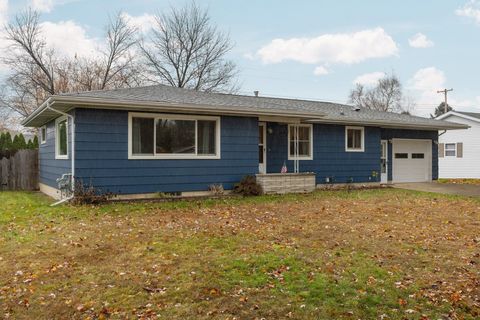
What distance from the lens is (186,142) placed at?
1090 cm

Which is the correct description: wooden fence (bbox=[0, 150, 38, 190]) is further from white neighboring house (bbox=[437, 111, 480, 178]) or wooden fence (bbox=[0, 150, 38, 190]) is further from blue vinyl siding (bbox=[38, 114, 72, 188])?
white neighboring house (bbox=[437, 111, 480, 178])

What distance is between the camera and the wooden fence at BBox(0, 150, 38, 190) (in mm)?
14094

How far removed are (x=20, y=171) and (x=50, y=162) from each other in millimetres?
2814

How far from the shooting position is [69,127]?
1014 centimetres

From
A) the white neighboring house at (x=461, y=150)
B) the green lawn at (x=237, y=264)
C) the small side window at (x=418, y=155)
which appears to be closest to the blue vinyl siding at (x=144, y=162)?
the green lawn at (x=237, y=264)

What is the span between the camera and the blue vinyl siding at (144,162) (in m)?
9.62

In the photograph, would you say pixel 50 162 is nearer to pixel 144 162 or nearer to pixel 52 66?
pixel 144 162

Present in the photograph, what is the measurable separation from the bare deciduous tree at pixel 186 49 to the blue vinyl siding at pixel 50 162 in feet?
52.1

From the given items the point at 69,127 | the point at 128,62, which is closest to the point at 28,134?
the point at 128,62

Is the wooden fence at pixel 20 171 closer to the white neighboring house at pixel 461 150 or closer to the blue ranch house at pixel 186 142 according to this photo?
the blue ranch house at pixel 186 142

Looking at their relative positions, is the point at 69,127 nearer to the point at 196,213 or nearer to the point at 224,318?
the point at 196,213

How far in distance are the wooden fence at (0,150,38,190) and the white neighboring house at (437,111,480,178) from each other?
68.2 ft

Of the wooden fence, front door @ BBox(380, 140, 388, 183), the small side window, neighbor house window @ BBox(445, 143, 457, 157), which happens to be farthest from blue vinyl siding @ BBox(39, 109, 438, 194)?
neighbor house window @ BBox(445, 143, 457, 157)

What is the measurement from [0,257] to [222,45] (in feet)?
85.8
